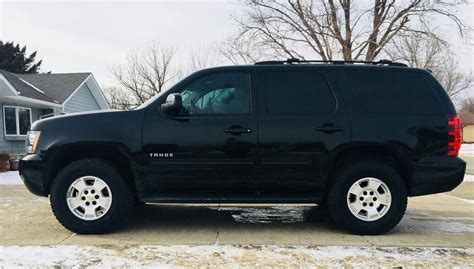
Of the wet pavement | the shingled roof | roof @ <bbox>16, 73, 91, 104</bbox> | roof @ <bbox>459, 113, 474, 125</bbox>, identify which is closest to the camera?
the wet pavement

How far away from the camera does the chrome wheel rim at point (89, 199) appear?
15.2 ft

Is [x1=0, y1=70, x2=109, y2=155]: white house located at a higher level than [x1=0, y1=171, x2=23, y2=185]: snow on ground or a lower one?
higher

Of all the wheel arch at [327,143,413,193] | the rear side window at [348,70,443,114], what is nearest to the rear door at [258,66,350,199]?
the wheel arch at [327,143,413,193]

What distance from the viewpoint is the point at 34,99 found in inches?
650

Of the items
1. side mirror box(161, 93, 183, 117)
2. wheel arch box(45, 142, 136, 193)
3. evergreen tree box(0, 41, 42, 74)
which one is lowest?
wheel arch box(45, 142, 136, 193)

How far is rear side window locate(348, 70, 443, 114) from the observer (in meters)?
4.77

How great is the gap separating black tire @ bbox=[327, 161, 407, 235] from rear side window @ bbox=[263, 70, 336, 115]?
2.57 feet

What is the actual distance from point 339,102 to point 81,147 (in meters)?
3.03

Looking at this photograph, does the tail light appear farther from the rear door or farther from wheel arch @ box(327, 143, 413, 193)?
the rear door

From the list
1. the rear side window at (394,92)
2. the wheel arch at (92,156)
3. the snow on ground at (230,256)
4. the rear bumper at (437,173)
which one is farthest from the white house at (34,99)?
the rear bumper at (437,173)

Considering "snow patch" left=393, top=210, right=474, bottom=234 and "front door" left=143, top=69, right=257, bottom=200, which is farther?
"snow patch" left=393, top=210, right=474, bottom=234

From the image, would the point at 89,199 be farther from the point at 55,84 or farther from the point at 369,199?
the point at 55,84

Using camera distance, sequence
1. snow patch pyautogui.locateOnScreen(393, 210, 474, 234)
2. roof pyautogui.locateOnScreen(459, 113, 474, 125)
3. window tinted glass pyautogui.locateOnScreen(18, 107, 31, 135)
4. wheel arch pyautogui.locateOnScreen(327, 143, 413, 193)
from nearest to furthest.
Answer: wheel arch pyautogui.locateOnScreen(327, 143, 413, 193) → snow patch pyautogui.locateOnScreen(393, 210, 474, 234) → window tinted glass pyautogui.locateOnScreen(18, 107, 31, 135) → roof pyautogui.locateOnScreen(459, 113, 474, 125)

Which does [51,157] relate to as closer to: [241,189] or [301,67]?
[241,189]
